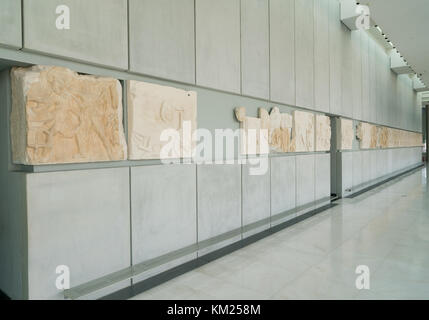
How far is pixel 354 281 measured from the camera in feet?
13.7

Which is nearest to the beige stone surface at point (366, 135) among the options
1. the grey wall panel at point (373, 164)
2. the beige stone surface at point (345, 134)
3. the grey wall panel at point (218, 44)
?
the grey wall panel at point (373, 164)

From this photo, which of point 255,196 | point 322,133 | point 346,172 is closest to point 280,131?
point 255,196

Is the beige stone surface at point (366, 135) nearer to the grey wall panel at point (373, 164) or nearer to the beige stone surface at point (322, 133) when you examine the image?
the grey wall panel at point (373, 164)

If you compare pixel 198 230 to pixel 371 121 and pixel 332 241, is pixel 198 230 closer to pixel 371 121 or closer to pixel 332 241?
pixel 332 241

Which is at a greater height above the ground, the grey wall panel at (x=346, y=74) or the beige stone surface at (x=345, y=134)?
the grey wall panel at (x=346, y=74)

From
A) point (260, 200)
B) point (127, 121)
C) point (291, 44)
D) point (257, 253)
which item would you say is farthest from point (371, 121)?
point (127, 121)

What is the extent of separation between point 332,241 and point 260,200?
1.73m

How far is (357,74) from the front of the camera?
13.1 m

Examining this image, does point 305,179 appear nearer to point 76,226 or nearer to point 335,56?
point 335,56

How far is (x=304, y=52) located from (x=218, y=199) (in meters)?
5.68

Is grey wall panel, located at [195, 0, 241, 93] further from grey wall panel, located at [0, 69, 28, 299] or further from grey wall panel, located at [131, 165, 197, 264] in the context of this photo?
grey wall panel, located at [0, 69, 28, 299]

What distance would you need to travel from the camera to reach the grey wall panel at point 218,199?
5.21 meters

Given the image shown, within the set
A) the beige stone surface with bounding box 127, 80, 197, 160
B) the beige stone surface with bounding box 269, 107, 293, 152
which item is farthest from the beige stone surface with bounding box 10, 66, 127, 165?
the beige stone surface with bounding box 269, 107, 293, 152

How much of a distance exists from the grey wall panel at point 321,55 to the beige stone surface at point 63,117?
24.2ft
